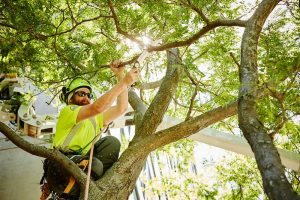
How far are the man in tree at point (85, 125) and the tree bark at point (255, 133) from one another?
1006 mm

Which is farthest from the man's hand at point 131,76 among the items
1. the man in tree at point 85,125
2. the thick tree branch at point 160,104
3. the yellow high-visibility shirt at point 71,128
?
the thick tree branch at point 160,104

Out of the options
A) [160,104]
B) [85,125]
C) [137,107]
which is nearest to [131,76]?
[85,125]

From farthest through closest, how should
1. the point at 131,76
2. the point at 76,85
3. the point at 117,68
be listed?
1. the point at 76,85
2. the point at 117,68
3. the point at 131,76

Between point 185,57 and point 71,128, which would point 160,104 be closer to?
point 185,57

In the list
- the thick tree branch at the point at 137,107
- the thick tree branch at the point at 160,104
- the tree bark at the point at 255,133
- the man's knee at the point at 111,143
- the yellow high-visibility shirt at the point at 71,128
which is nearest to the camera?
the tree bark at the point at 255,133

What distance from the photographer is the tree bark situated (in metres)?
1.38

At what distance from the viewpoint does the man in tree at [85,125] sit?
3.06 m

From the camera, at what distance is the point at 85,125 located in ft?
11.6

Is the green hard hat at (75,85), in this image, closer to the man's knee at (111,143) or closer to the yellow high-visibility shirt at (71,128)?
the yellow high-visibility shirt at (71,128)

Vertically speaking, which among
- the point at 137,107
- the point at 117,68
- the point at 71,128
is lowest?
the point at 71,128

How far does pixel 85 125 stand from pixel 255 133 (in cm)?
220

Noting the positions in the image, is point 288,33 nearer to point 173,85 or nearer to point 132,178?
point 173,85

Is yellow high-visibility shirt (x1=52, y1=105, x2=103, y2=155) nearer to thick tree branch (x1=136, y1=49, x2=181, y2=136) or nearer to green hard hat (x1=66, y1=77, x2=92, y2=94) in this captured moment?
green hard hat (x1=66, y1=77, x2=92, y2=94)

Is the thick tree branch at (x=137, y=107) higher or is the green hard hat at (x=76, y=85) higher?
the green hard hat at (x=76, y=85)
